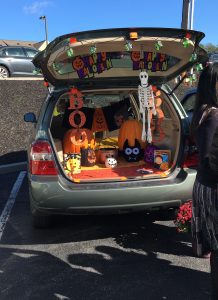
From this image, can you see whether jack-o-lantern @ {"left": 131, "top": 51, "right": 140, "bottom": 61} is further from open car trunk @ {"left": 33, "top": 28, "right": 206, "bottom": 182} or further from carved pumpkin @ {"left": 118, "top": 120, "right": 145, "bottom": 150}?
carved pumpkin @ {"left": 118, "top": 120, "right": 145, "bottom": 150}

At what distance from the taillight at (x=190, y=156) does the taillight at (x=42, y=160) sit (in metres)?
1.23

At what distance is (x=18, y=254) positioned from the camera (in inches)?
144

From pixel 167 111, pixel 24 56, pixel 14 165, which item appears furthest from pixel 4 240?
pixel 24 56

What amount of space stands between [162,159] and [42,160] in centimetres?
128

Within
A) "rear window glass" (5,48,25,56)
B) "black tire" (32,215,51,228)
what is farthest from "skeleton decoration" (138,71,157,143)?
"rear window glass" (5,48,25,56)

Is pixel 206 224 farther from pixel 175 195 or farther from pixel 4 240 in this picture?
pixel 4 240

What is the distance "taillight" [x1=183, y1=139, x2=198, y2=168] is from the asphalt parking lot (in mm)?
742

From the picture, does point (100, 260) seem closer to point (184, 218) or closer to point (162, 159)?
point (184, 218)

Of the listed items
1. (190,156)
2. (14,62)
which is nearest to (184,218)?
(190,156)

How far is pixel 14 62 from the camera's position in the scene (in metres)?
14.9

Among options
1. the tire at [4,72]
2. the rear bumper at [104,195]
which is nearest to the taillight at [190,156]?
the rear bumper at [104,195]

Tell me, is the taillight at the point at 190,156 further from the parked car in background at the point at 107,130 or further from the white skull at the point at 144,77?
the white skull at the point at 144,77

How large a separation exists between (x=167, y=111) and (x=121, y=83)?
635 millimetres

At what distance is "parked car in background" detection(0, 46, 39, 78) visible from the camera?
14.8 metres
